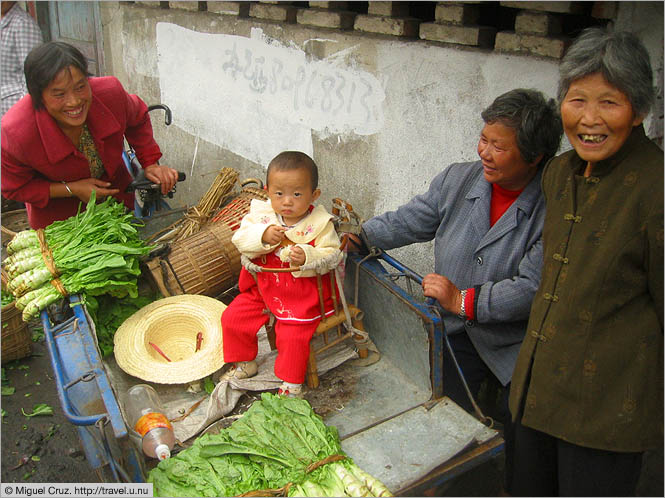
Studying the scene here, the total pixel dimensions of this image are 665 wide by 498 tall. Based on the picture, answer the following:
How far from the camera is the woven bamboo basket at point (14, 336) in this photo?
4.18m

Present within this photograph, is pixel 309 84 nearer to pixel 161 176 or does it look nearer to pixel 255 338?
A: pixel 161 176

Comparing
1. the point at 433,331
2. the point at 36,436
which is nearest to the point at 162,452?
the point at 433,331

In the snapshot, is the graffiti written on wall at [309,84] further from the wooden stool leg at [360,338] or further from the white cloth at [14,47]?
the white cloth at [14,47]

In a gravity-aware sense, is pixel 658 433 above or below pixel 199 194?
above

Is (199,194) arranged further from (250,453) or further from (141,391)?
(250,453)

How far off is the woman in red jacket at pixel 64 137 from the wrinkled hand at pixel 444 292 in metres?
2.25

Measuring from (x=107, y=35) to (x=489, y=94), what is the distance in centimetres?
592

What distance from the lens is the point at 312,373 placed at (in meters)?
3.19

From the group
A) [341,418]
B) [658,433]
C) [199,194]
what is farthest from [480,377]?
[199,194]

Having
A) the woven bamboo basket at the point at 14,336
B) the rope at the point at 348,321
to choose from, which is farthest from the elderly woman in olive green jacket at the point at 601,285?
the woven bamboo basket at the point at 14,336

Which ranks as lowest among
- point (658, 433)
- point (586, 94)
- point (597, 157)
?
point (658, 433)

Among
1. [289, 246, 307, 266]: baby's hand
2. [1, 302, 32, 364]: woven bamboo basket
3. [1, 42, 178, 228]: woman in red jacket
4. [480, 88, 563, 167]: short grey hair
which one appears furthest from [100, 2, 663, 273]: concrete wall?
[1, 302, 32, 364]: woven bamboo basket

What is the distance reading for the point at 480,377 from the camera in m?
3.04

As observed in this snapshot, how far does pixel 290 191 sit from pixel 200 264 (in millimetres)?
1134
